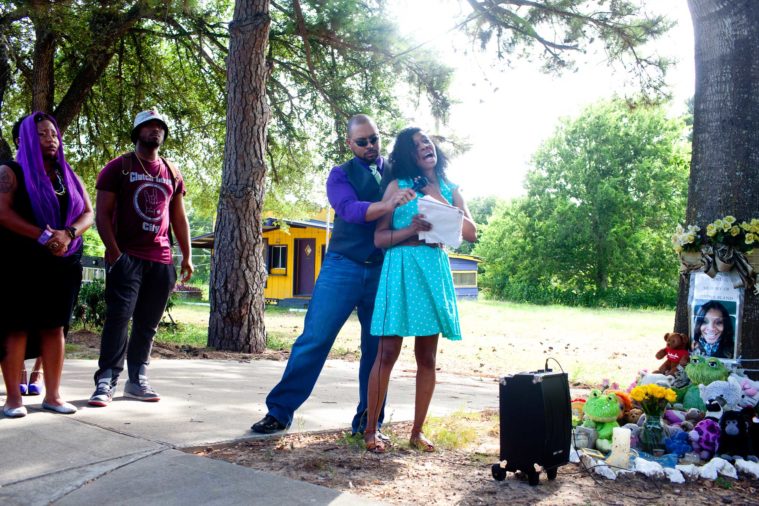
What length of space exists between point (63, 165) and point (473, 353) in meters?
9.68

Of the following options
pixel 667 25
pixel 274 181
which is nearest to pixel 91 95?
pixel 274 181

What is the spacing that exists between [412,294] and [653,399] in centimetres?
157

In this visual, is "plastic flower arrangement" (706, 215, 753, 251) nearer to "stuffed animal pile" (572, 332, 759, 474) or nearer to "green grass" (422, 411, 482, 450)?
"stuffed animal pile" (572, 332, 759, 474)

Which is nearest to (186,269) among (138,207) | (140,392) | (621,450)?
(138,207)

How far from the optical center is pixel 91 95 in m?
14.9

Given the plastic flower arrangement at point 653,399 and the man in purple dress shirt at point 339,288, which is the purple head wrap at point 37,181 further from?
the plastic flower arrangement at point 653,399

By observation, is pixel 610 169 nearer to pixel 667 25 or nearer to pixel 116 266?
pixel 667 25


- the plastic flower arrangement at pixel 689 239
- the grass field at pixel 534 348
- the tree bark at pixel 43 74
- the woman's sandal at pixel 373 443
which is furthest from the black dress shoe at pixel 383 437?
the tree bark at pixel 43 74

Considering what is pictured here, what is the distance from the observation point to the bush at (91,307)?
11.6m

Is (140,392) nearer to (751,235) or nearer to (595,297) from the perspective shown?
(751,235)

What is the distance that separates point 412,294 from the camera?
12.5ft

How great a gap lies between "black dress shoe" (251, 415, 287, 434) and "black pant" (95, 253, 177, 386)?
49.3 inches

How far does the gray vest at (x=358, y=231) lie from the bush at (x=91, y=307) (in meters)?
8.57

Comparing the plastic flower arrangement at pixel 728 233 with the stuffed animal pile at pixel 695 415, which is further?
the plastic flower arrangement at pixel 728 233
